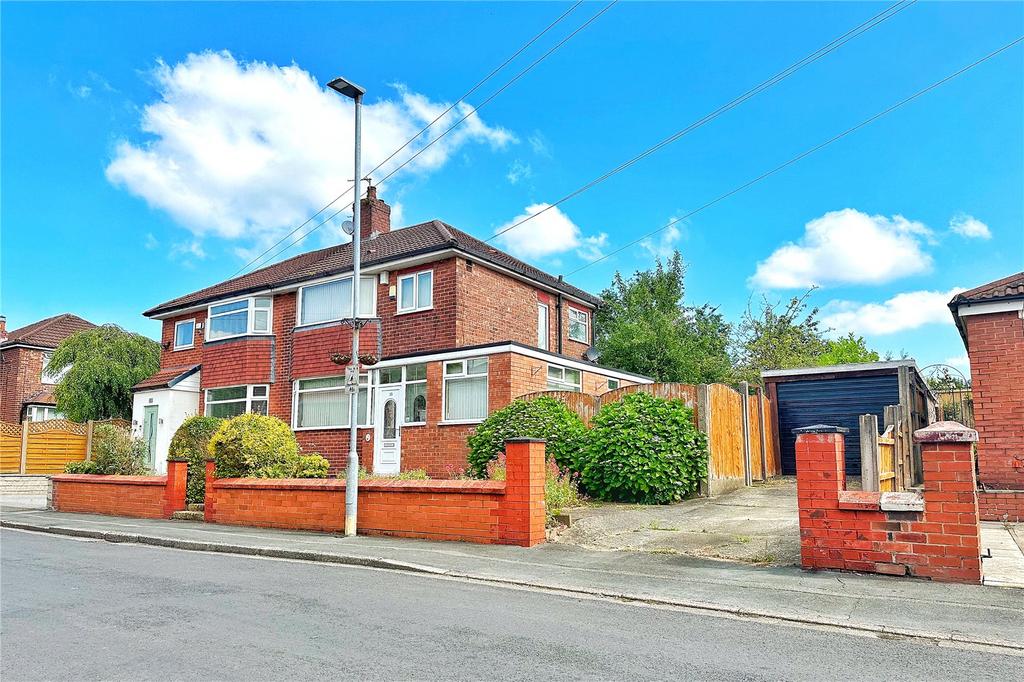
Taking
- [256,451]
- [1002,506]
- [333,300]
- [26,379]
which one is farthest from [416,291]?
[26,379]

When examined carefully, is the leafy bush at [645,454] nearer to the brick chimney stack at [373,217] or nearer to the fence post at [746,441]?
the fence post at [746,441]

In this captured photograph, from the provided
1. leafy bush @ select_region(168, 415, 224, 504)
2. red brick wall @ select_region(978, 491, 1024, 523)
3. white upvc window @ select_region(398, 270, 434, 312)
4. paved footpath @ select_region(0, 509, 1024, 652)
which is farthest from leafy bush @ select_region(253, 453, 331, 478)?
red brick wall @ select_region(978, 491, 1024, 523)

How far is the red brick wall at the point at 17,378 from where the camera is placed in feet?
131

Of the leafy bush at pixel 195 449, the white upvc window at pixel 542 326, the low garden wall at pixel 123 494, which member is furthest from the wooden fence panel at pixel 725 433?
the low garden wall at pixel 123 494

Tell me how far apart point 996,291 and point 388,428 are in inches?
541

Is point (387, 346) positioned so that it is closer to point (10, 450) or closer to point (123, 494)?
point (123, 494)

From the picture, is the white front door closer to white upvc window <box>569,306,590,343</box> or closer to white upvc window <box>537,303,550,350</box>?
white upvc window <box>537,303,550,350</box>

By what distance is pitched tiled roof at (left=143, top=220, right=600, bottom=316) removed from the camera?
2152cm

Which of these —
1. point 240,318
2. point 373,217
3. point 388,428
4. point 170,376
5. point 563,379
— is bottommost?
point 388,428

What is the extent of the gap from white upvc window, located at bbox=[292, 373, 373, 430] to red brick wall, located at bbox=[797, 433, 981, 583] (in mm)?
14329

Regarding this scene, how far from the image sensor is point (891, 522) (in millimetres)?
7969

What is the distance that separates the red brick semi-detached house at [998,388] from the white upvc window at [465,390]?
9943mm

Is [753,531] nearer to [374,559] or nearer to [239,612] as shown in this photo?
[374,559]

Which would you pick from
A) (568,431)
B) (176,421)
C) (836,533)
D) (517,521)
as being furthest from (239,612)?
(176,421)
